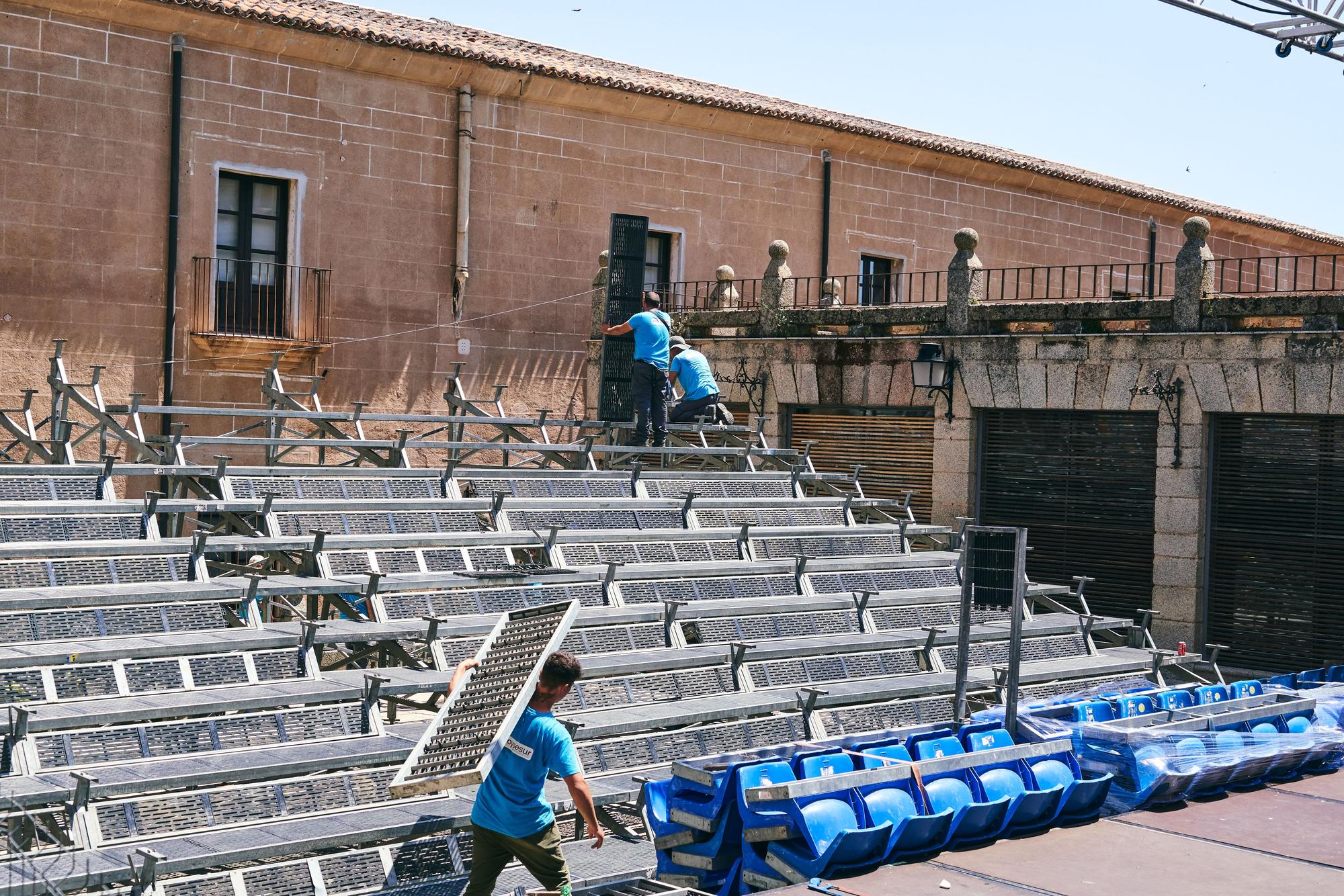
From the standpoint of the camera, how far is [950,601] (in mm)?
14109

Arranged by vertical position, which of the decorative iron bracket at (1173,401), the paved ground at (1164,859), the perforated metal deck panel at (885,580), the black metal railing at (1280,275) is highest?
the black metal railing at (1280,275)

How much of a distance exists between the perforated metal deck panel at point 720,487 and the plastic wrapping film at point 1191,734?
5.27 meters

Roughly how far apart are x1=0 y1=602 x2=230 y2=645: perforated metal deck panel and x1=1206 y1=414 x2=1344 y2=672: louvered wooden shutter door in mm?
9545

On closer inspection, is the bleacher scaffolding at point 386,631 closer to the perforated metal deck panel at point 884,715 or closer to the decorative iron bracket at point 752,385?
the perforated metal deck panel at point 884,715

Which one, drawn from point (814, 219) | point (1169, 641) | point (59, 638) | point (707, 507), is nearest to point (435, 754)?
point (59, 638)

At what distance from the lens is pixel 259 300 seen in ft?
57.7

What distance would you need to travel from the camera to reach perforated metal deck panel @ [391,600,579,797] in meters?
6.15

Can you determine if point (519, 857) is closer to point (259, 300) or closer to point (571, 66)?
point (259, 300)

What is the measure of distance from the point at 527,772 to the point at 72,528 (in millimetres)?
5632

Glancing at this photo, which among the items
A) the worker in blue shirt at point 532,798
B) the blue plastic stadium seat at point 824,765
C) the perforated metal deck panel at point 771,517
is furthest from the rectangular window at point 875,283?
the worker in blue shirt at point 532,798

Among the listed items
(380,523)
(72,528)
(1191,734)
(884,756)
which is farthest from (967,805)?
(72,528)

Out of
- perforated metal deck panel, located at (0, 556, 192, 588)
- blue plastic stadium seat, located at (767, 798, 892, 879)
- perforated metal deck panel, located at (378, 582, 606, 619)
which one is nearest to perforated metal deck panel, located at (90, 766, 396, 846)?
blue plastic stadium seat, located at (767, 798, 892, 879)

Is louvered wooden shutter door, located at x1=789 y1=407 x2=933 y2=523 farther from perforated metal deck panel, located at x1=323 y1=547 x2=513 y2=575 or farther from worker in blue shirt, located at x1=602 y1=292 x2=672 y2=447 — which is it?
perforated metal deck panel, located at x1=323 y1=547 x2=513 y2=575

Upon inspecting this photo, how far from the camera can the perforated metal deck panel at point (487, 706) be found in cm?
615
